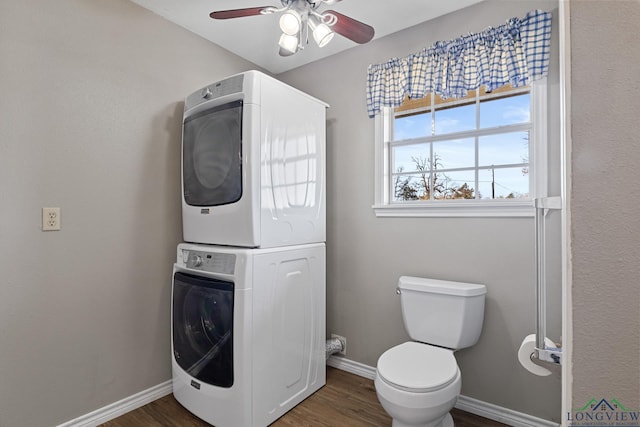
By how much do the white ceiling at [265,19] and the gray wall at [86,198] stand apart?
15 cm

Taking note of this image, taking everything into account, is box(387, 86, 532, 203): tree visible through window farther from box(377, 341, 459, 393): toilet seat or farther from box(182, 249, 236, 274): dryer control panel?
box(182, 249, 236, 274): dryer control panel

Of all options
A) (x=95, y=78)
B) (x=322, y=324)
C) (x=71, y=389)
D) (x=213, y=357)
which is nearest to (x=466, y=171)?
(x=322, y=324)

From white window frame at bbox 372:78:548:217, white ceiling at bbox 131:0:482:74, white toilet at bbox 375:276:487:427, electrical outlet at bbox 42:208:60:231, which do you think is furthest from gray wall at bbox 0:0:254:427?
white toilet at bbox 375:276:487:427

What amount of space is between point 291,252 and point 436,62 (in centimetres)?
156

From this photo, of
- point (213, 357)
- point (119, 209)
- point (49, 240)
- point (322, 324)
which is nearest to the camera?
point (49, 240)

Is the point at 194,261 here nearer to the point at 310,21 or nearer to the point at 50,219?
the point at 50,219

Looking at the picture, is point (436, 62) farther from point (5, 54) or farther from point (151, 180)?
point (5, 54)

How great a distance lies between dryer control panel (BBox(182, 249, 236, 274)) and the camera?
6.12ft

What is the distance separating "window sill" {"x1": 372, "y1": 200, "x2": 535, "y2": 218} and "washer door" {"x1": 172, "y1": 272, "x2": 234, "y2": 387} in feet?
4.05

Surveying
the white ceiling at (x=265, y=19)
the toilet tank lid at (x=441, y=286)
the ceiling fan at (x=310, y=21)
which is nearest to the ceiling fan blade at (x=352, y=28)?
the ceiling fan at (x=310, y=21)

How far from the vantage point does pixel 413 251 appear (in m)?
2.33

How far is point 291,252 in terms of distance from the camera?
2131 mm

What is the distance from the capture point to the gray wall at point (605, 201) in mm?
570

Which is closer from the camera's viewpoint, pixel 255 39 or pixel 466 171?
pixel 466 171
